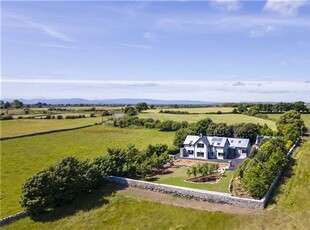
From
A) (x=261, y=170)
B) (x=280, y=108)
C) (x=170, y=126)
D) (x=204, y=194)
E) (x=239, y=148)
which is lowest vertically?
(x=204, y=194)

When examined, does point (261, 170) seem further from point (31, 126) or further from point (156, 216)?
point (31, 126)

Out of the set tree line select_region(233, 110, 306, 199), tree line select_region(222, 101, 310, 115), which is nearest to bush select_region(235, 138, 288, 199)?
tree line select_region(233, 110, 306, 199)

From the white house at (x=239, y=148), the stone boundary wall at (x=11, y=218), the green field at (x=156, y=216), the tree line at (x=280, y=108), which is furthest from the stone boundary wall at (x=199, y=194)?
the tree line at (x=280, y=108)

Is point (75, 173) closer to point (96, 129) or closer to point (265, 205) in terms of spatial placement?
point (265, 205)

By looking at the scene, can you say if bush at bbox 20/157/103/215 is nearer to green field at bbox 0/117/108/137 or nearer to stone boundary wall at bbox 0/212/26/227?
stone boundary wall at bbox 0/212/26/227

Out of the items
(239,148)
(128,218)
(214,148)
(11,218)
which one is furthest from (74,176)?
(239,148)

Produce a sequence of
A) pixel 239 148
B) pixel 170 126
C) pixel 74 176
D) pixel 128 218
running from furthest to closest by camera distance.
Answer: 1. pixel 170 126
2. pixel 239 148
3. pixel 74 176
4. pixel 128 218

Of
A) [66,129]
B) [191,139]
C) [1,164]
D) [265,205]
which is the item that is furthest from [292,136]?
[66,129]
